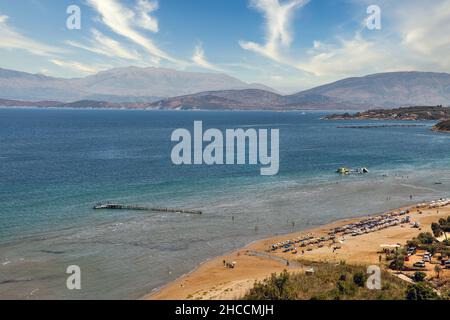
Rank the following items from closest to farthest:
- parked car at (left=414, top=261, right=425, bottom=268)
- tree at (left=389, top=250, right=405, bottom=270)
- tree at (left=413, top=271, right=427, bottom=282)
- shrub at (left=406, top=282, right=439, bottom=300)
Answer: shrub at (left=406, top=282, right=439, bottom=300) < tree at (left=413, top=271, right=427, bottom=282) < parked car at (left=414, top=261, right=425, bottom=268) < tree at (left=389, top=250, right=405, bottom=270)

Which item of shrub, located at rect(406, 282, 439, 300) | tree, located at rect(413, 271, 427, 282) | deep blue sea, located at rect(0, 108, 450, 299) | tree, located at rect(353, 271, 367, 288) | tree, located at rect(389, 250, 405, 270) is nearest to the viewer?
shrub, located at rect(406, 282, 439, 300)

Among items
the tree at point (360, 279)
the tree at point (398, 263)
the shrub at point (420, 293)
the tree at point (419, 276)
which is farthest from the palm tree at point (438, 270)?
the shrub at point (420, 293)

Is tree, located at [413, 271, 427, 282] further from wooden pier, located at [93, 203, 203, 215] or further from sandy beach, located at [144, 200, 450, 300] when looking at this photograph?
wooden pier, located at [93, 203, 203, 215]

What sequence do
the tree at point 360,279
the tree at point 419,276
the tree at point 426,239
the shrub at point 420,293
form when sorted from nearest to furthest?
the shrub at point 420,293
the tree at point 360,279
the tree at point 419,276
the tree at point 426,239

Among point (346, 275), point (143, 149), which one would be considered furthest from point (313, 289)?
point (143, 149)

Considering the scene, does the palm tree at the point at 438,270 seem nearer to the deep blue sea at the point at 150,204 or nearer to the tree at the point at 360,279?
the tree at the point at 360,279

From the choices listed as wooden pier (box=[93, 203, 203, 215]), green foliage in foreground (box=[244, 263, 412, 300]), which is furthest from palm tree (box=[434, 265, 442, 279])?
wooden pier (box=[93, 203, 203, 215])
